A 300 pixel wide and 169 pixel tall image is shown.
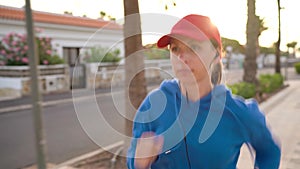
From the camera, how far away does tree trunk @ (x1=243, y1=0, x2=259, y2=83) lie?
915 centimetres

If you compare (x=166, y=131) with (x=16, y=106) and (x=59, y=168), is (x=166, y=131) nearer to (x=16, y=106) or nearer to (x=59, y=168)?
(x=59, y=168)

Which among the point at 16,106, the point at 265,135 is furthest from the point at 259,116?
the point at 16,106

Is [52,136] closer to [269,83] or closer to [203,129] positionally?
[203,129]

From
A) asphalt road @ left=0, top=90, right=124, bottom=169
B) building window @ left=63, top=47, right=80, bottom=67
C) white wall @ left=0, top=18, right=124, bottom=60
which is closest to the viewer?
asphalt road @ left=0, top=90, right=124, bottom=169

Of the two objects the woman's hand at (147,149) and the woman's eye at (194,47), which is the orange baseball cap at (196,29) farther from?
the woman's hand at (147,149)

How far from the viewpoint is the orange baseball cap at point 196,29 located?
1104mm

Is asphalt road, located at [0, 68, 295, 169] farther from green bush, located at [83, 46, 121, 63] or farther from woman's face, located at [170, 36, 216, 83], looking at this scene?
woman's face, located at [170, 36, 216, 83]

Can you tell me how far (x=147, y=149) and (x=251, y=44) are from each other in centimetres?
920

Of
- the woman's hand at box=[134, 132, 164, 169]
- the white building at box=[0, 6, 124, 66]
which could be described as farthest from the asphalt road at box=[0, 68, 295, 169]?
the white building at box=[0, 6, 124, 66]

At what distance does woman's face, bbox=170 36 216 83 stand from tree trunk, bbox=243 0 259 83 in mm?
8658

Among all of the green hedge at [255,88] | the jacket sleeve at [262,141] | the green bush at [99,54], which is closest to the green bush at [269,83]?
the green hedge at [255,88]

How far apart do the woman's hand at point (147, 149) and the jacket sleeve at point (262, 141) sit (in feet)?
1.18

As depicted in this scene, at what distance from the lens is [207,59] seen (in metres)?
1.13

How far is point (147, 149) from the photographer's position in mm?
1032
